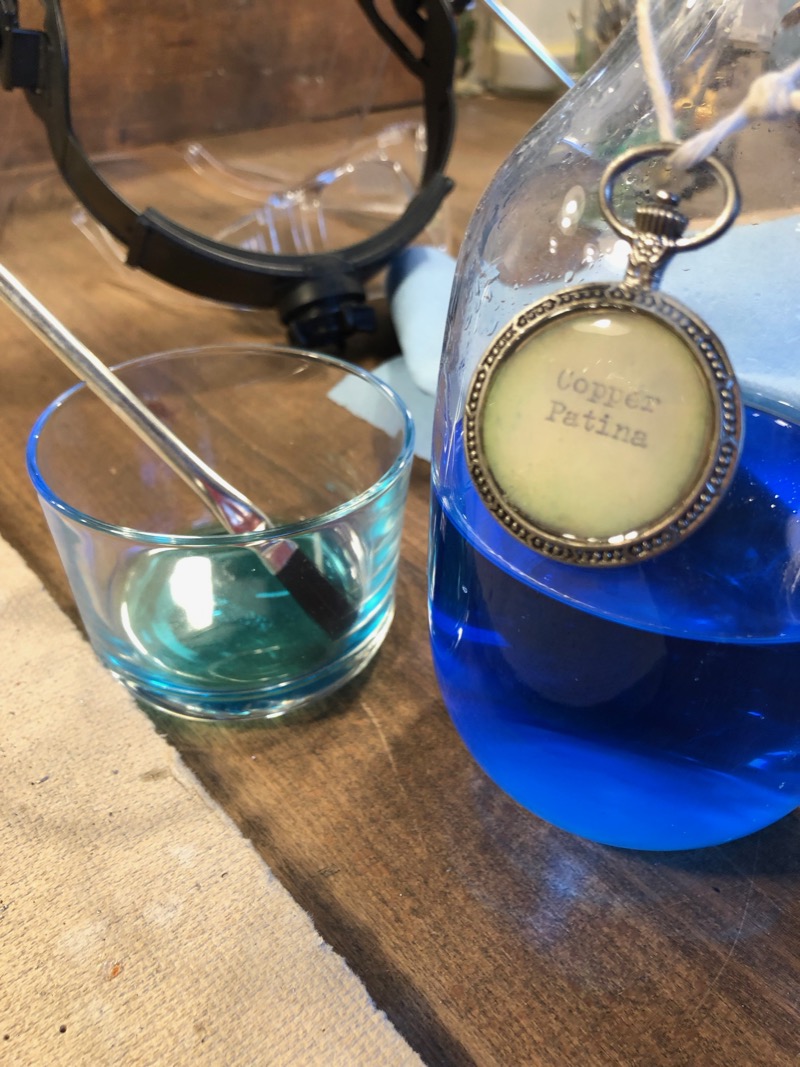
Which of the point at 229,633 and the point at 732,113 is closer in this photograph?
the point at 732,113

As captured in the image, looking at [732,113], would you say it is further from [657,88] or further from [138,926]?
[138,926]

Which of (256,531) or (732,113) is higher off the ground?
(732,113)

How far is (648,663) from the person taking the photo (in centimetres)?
19

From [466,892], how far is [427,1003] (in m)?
0.03

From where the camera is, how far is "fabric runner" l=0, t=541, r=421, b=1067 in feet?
0.65

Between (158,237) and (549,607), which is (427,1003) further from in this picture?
(158,237)

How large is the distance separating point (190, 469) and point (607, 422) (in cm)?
15

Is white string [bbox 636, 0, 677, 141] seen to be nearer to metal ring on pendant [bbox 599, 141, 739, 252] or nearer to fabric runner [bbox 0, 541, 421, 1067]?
metal ring on pendant [bbox 599, 141, 739, 252]

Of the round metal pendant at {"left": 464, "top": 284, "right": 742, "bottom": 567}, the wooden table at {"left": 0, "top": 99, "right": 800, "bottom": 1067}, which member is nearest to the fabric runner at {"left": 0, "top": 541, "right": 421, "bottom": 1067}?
the wooden table at {"left": 0, "top": 99, "right": 800, "bottom": 1067}

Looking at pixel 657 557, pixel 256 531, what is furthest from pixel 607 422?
pixel 256 531

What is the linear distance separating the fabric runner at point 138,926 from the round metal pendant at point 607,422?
119mm

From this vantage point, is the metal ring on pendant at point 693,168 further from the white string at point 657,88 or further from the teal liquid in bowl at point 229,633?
the teal liquid in bowl at point 229,633

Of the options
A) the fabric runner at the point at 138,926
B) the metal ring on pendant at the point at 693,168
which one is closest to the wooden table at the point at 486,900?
the fabric runner at the point at 138,926

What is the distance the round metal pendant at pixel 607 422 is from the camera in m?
0.16
